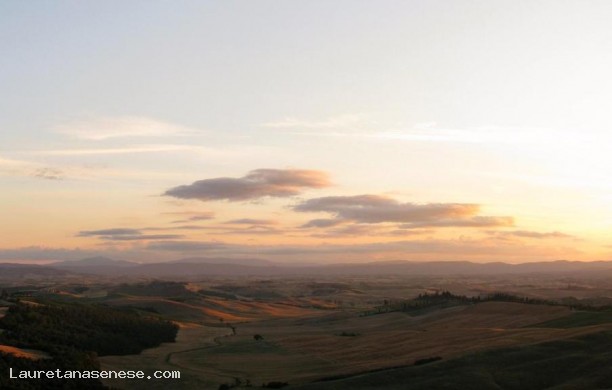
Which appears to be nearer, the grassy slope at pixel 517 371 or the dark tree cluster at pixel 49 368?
the grassy slope at pixel 517 371

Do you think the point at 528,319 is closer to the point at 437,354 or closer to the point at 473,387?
the point at 437,354

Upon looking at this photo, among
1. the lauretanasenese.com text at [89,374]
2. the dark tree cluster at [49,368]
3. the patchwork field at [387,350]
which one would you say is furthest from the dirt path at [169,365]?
the dark tree cluster at [49,368]

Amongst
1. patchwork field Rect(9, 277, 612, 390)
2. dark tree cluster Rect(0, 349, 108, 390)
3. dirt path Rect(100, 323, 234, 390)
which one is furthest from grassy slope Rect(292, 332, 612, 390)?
dark tree cluster Rect(0, 349, 108, 390)

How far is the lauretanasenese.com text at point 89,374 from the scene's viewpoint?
163 feet

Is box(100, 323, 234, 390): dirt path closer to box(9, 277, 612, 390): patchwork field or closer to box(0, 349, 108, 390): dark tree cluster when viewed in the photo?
box(9, 277, 612, 390): patchwork field

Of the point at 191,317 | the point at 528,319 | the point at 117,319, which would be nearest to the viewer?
the point at 528,319

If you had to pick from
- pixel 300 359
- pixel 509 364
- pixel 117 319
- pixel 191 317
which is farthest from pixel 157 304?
pixel 509 364

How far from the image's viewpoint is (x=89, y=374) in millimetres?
55594

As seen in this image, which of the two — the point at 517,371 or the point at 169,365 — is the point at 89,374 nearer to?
the point at 169,365

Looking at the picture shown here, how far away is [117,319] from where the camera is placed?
99.5 m

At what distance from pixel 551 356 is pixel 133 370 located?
129ft

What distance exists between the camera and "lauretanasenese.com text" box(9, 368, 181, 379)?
49.6 m

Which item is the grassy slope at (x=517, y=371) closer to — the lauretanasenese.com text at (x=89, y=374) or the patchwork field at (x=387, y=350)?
the patchwork field at (x=387, y=350)

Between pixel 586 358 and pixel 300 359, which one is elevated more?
pixel 586 358
